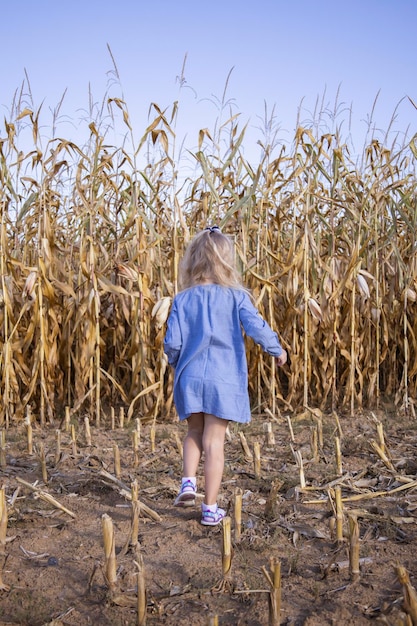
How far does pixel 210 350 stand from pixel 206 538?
89 cm

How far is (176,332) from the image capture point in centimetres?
328

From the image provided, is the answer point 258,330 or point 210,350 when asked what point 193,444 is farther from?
point 258,330

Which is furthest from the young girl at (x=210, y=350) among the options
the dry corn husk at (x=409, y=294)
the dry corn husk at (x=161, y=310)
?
the dry corn husk at (x=409, y=294)

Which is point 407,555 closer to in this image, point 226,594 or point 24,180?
point 226,594

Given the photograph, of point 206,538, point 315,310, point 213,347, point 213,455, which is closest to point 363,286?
point 315,310

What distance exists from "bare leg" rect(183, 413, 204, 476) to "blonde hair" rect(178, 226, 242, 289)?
2.30 feet

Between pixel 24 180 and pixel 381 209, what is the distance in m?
3.07

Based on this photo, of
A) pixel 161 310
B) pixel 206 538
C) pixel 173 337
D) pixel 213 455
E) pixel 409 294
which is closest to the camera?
pixel 206 538

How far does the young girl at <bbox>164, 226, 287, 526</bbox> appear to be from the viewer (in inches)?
124

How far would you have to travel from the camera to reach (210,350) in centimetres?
322

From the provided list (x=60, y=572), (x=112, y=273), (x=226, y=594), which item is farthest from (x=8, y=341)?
(x=226, y=594)

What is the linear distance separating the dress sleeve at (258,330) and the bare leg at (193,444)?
0.51 meters

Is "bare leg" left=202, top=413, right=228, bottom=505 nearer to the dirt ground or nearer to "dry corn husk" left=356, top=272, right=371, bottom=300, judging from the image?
the dirt ground

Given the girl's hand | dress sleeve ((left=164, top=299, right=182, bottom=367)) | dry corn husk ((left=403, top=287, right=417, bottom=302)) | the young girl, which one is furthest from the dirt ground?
dry corn husk ((left=403, top=287, right=417, bottom=302))
